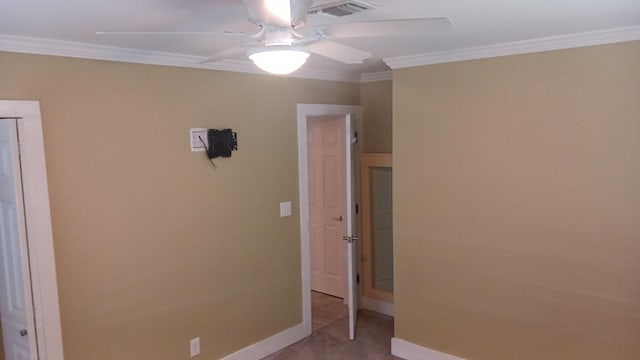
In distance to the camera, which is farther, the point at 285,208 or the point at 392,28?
the point at 285,208

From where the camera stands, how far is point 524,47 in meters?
2.98

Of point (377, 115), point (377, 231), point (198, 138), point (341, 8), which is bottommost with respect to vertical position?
point (377, 231)

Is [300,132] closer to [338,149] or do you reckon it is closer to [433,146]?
[338,149]

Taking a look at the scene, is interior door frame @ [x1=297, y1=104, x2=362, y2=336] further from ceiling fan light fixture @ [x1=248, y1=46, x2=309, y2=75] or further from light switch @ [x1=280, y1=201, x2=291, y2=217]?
ceiling fan light fixture @ [x1=248, y1=46, x2=309, y2=75]

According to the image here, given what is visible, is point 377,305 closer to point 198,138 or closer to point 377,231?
point 377,231

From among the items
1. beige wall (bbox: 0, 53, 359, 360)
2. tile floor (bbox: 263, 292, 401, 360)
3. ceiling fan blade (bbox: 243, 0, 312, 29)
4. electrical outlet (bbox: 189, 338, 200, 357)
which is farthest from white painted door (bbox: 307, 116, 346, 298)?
ceiling fan blade (bbox: 243, 0, 312, 29)

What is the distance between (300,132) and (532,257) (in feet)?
6.54

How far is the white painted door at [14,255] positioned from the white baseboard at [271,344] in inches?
53.7

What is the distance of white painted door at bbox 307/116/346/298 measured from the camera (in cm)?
477

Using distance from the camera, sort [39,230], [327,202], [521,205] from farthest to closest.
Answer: [327,202] < [521,205] < [39,230]

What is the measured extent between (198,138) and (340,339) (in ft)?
7.01

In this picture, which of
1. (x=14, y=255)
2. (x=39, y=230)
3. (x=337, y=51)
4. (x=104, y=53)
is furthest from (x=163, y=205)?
(x=337, y=51)

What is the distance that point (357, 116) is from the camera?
4586 mm

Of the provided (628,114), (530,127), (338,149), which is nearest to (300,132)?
(338,149)
